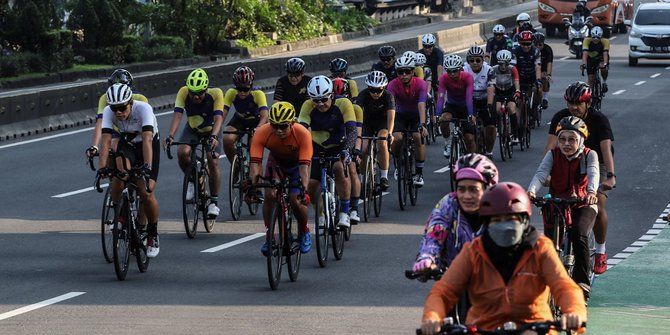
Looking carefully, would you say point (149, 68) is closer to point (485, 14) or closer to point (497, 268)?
point (485, 14)

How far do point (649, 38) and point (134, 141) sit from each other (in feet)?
110

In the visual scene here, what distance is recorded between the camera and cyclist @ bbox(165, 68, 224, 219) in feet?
57.0

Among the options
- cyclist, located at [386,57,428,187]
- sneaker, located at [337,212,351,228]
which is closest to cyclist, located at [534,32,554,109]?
cyclist, located at [386,57,428,187]

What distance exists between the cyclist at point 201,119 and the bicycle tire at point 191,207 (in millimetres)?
100

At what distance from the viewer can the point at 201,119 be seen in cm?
1777

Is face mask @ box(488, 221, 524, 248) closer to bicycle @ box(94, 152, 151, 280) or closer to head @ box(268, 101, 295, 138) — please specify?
head @ box(268, 101, 295, 138)

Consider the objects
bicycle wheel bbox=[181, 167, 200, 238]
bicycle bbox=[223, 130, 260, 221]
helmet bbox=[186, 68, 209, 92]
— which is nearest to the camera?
bicycle wheel bbox=[181, 167, 200, 238]

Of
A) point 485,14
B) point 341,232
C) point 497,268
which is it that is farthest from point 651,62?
point 497,268

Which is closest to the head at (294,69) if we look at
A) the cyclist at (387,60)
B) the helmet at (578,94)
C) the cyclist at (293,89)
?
the cyclist at (293,89)

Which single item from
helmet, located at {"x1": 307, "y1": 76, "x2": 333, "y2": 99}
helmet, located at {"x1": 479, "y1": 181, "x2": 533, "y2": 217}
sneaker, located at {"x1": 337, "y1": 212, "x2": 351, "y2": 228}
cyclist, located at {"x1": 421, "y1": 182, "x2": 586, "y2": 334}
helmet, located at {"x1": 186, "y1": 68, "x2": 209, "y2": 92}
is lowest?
sneaker, located at {"x1": 337, "y1": 212, "x2": 351, "y2": 228}

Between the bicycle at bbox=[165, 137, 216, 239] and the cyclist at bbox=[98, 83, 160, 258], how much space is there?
Result: 63.6 inches

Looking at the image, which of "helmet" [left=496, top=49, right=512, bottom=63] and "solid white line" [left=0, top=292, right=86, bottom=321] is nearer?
"solid white line" [left=0, top=292, right=86, bottom=321]

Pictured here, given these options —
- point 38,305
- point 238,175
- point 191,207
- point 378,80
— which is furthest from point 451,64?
point 38,305

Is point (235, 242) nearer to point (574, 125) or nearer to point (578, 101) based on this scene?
point (578, 101)
